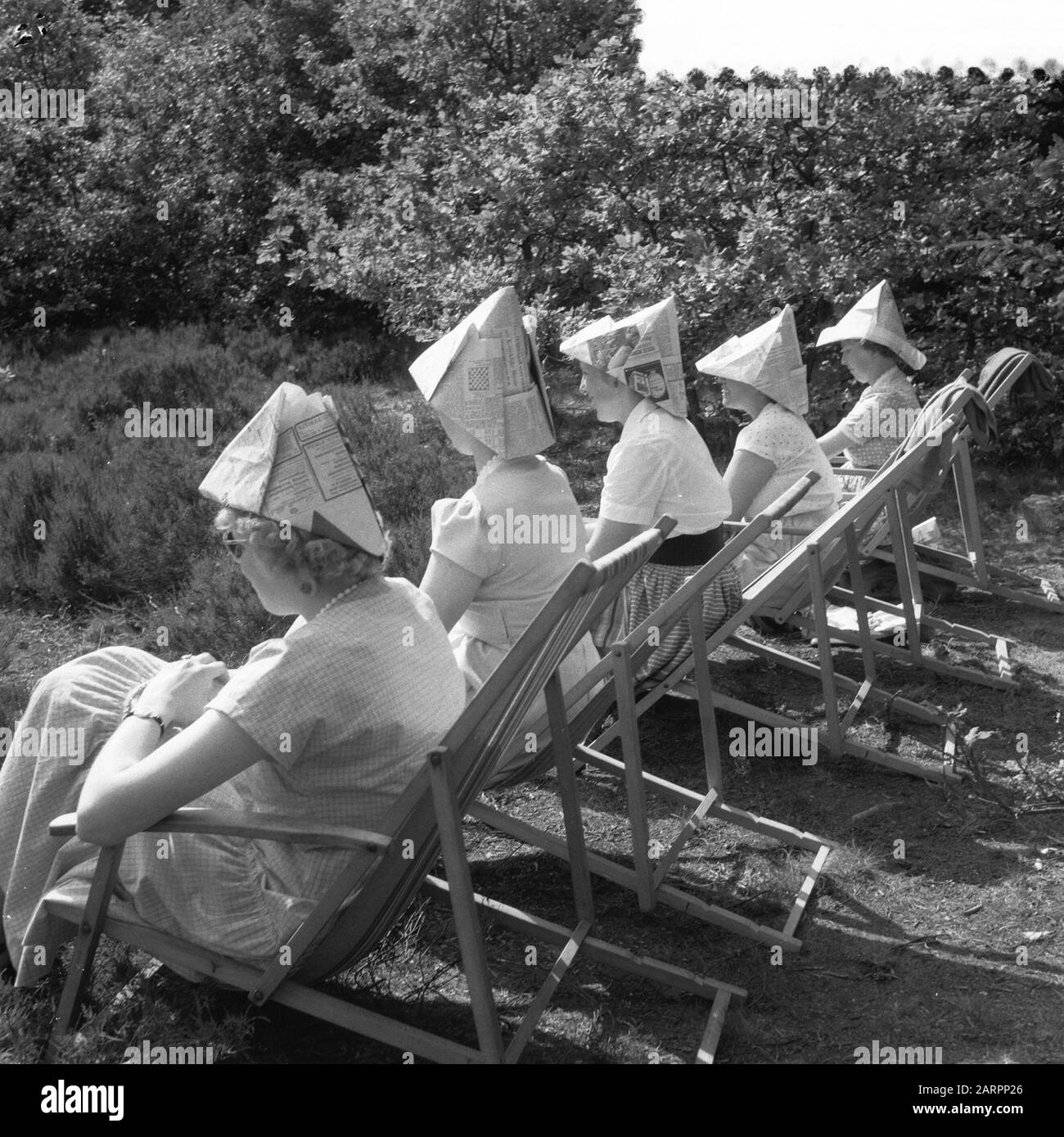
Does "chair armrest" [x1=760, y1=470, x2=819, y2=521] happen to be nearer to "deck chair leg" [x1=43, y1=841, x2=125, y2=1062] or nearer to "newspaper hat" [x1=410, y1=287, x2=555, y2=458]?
"newspaper hat" [x1=410, y1=287, x2=555, y2=458]

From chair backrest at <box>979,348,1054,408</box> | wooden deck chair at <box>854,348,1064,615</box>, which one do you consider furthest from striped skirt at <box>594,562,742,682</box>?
chair backrest at <box>979,348,1054,408</box>

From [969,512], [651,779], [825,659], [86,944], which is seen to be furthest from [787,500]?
[969,512]

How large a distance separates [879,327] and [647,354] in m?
2.10

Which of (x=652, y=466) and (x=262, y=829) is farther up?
(x=652, y=466)

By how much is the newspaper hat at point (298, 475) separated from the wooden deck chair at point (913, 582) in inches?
88.2

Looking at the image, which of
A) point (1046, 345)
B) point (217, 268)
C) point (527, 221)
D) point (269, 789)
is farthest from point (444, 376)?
point (217, 268)

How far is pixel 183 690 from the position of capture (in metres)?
2.44

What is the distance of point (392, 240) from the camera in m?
8.90

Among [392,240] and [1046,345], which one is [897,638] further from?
[392,240]

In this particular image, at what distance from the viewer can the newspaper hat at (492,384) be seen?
3.36 m

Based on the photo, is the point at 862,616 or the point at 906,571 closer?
the point at 862,616

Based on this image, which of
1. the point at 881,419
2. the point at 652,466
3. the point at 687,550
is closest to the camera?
the point at 652,466

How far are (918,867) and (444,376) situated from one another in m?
1.72

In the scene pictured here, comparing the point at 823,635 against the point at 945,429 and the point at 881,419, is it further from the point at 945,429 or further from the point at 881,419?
the point at 881,419
